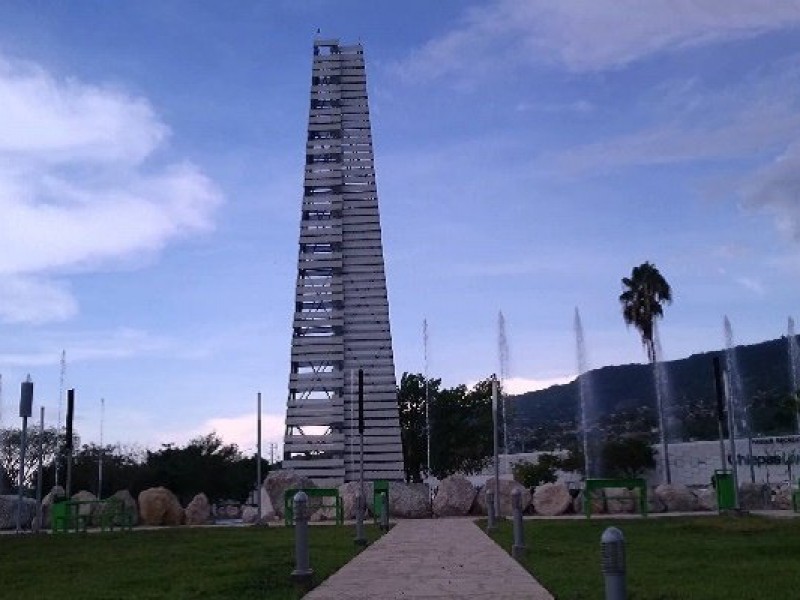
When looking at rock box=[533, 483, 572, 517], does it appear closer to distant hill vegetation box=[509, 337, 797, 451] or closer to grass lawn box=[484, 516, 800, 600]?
grass lawn box=[484, 516, 800, 600]

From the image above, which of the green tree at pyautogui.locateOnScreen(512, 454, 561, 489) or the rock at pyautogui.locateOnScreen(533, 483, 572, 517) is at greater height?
the green tree at pyautogui.locateOnScreen(512, 454, 561, 489)

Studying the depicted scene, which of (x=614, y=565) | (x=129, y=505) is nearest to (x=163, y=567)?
(x=614, y=565)

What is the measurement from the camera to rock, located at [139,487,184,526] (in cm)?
3425

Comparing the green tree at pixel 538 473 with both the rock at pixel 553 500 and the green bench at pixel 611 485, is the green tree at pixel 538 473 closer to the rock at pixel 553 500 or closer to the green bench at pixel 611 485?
the rock at pixel 553 500

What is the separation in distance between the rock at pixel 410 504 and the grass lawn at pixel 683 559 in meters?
12.1

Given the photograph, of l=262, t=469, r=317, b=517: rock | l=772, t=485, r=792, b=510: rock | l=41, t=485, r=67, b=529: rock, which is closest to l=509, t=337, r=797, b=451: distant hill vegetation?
l=772, t=485, r=792, b=510: rock

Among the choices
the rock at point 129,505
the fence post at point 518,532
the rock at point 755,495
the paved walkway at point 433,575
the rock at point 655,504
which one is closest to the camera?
the paved walkway at point 433,575

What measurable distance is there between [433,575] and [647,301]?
4448 centimetres

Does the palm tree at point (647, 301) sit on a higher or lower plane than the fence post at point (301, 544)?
higher

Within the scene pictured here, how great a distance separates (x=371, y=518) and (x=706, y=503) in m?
11.1

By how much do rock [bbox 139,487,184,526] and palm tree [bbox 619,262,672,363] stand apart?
28.8 m

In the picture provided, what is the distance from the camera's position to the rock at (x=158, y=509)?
34250 millimetres

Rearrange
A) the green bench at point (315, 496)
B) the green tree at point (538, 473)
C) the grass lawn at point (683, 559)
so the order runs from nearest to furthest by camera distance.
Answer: the grass lawn at point (683, 559) < the green bench at point (315, 496) < the green tree at point (538, 473)

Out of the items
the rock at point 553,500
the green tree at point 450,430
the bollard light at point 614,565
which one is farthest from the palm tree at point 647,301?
the bollard light at point 614,565
